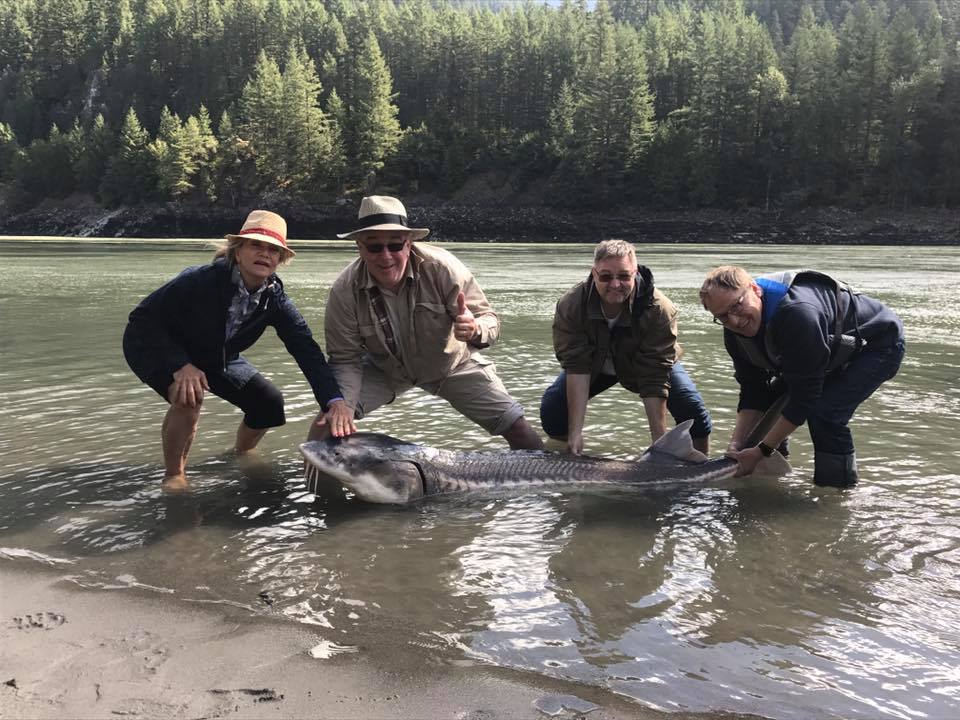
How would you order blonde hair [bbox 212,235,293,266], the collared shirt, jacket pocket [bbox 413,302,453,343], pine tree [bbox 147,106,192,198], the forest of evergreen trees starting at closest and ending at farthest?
blonde hair [bbox 212,235,293,266], the collared shirt, jacket pocket [bbox 413,302,453,343], the forest of evergreen trees, pine tree [bbox 147,106,192,198]

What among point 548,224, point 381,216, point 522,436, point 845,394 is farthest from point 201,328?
point 548,224

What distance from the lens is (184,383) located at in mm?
5445

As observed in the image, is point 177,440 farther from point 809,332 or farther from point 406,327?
point 809,332

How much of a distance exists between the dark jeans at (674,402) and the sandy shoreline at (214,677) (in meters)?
3.74

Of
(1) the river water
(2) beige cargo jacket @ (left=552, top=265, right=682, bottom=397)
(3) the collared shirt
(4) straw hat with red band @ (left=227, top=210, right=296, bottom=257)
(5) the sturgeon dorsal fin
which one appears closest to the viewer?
(1) the river water

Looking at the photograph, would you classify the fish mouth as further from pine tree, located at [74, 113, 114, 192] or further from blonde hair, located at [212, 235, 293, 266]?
pine tree, located at [74, 113, 114, 192]

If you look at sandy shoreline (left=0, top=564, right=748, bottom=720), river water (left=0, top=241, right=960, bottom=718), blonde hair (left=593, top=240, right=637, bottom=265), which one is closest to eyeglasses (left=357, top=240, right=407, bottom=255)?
blonde hair (left=593, top=240, right=637, bottom=265)

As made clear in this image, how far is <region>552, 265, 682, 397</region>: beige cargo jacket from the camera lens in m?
6.20

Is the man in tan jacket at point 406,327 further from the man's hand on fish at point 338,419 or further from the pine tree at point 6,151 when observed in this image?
the pine tree at point 6,151

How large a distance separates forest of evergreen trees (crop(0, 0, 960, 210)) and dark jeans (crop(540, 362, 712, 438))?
83.0 m

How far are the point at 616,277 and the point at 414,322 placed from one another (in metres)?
1.59

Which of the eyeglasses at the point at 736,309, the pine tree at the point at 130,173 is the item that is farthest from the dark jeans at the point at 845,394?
the pine tree at the point at 130,173

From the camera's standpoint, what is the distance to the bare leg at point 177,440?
18.5 ft

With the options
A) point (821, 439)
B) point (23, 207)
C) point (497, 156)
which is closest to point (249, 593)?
point (821, 439)
